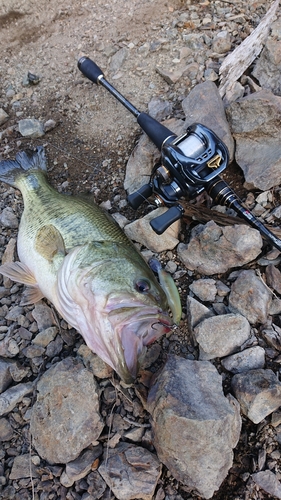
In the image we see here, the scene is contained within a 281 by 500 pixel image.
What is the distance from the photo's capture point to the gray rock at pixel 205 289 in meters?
3.46

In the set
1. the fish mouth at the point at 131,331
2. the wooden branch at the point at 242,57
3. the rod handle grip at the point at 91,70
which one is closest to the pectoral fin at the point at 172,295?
the fish mouth at the point at 131,331

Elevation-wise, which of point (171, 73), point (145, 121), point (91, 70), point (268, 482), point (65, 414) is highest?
point (91, 70)

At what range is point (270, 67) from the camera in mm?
4418

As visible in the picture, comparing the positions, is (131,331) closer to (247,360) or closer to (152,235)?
(247,360)

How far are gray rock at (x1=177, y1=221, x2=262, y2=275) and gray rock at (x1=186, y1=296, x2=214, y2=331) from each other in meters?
0.35

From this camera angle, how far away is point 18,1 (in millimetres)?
5555

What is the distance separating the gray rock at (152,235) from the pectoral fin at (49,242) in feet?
2.28

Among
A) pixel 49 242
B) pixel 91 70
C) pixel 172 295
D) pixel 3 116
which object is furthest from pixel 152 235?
pixel 3 116

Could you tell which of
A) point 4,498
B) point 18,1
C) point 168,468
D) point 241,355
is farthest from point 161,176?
point 18,1

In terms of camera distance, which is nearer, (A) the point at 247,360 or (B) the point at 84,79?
(A) the point at 247,360

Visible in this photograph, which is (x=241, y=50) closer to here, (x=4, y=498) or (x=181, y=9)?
(x=181, y=9)

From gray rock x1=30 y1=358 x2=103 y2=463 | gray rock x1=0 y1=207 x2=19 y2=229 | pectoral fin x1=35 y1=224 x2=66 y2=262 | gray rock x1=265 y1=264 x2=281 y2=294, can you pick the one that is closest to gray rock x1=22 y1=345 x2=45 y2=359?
gray rock x1=30 y1=358 x2=103 y2=463

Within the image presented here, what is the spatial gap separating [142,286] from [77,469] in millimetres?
1377

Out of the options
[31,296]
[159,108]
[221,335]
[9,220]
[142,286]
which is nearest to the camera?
[142,286]
